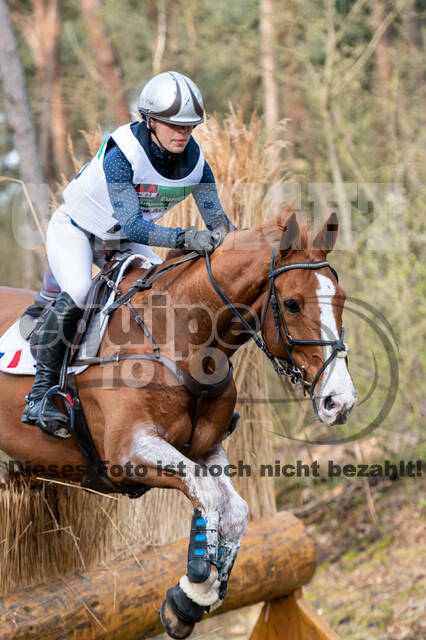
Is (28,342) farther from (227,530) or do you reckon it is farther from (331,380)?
(331,380)

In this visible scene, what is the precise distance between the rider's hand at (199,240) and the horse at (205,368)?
46mm

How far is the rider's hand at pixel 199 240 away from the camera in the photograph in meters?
2.86

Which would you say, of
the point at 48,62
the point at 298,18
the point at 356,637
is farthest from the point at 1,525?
the point at 48,62

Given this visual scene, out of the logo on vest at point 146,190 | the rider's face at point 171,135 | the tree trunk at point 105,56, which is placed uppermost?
the tree trunk at point 105,56

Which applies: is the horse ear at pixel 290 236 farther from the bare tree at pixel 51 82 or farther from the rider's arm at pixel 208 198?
the bare tree at pixel 51 82

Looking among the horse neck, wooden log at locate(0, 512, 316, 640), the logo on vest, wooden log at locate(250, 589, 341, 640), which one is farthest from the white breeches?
wooden log at locate(250, 589, 341, 640)

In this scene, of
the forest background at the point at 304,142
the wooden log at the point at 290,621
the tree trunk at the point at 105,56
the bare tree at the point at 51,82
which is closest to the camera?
the wooden log at the point at 290,621

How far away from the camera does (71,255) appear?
3.20 meters

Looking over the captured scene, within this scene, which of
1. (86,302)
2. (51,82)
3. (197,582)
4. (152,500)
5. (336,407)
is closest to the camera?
(336,407)

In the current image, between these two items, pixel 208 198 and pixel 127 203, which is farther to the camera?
pixel 208 198

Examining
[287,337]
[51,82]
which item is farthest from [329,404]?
[51,82]

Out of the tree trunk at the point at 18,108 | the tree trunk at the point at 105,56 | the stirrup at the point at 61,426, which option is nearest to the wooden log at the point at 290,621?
the stirrup at the point at 61,426

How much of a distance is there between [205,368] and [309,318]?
1.88 ft

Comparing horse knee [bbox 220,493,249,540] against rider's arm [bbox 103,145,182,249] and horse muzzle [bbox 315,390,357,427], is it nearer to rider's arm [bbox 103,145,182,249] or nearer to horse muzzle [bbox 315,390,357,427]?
horse muzzle [bbox 315,390,357,427]
